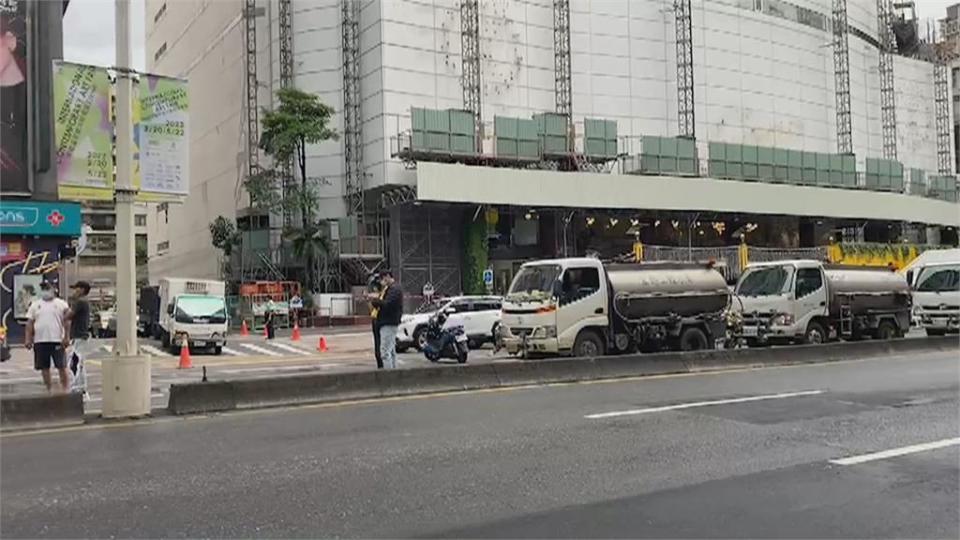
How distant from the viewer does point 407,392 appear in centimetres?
1326

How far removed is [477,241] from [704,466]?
3867cm

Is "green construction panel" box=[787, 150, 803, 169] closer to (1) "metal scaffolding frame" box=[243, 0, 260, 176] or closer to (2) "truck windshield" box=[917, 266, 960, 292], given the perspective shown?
(2) "truck windshield" box=[917, 266, 960, 292]

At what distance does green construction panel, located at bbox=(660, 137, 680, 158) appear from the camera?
169 ft

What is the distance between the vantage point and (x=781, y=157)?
56969 millimetres

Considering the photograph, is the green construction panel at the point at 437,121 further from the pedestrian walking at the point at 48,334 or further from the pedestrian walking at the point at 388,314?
the pedestrian walking at the point at 48,334

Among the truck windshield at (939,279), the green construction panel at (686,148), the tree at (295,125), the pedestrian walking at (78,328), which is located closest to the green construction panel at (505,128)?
the tree at (295,125)

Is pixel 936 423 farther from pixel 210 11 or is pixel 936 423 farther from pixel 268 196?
pixel 210 11

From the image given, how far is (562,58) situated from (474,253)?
13544 mm

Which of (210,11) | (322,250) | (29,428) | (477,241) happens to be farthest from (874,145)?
(29,428)

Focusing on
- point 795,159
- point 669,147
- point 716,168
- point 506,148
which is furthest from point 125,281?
point 795,159

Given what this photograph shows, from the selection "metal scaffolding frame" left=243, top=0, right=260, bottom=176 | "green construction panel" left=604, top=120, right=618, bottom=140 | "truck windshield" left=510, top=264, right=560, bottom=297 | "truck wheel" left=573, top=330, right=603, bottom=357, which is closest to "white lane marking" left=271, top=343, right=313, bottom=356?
"truck windshield" left=510, top=264, right=560, bottom=297

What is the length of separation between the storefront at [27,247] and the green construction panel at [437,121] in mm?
16883

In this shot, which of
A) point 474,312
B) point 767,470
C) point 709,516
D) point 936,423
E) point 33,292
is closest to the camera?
point 709,516

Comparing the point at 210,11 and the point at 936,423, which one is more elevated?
the point at 210,11
